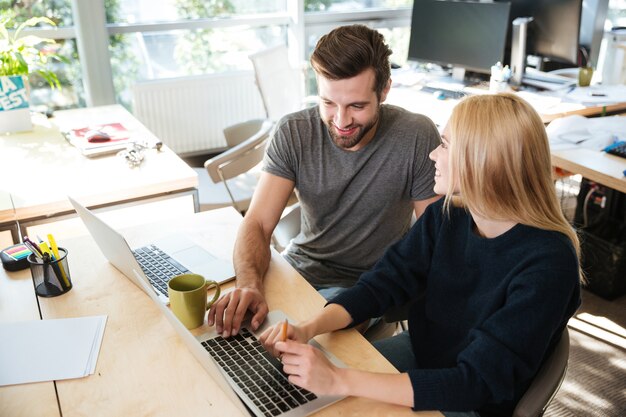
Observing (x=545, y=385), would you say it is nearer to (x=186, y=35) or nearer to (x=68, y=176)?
(x=68, y=176)

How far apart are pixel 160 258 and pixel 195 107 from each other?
2.62 meters

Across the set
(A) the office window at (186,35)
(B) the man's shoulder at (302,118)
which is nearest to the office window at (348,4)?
(A) the office window at (186,35)

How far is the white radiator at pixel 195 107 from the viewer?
3855mm

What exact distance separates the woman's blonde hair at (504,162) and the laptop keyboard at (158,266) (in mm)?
725

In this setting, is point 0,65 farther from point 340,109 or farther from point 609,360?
point 609,360

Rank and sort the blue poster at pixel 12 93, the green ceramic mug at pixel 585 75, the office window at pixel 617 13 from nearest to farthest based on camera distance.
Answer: the blue poster at pixel 12 93, the green ceramic mug at pixel 585 75, the office window at pixel 617 13

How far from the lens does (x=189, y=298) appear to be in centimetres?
122

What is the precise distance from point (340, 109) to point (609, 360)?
160 centimetres

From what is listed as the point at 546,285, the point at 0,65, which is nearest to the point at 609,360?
the point at 546,285

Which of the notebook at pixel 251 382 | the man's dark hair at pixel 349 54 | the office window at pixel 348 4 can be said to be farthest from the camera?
the office window at pixel 348 4

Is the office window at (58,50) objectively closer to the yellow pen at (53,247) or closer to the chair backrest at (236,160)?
the chair backrest at (236,160)

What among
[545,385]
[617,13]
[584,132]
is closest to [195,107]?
[584,132]

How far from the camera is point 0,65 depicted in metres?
2.54

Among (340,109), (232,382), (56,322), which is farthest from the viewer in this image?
(340,109)
